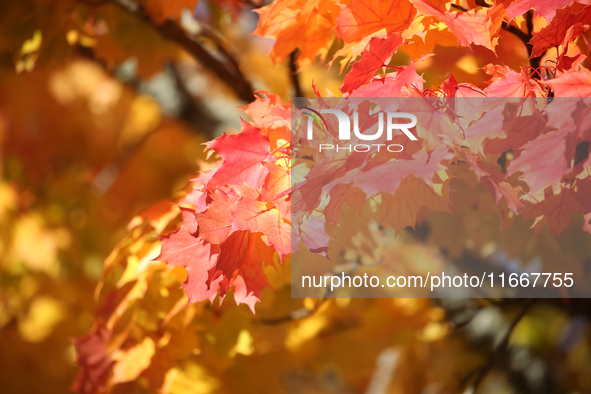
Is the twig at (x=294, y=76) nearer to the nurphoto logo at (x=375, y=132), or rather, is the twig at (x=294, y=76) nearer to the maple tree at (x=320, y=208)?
the maple tree at (x=320, y=208)

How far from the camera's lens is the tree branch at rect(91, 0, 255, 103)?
881 millimetres

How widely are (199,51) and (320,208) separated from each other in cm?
55

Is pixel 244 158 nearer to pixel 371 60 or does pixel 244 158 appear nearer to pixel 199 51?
pixel 371 60

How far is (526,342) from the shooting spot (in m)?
1.18

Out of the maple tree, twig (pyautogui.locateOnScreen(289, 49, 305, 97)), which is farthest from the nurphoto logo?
twig (pyautogui.locateOnScreen(289, 49, 305, 97))

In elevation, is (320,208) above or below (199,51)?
below

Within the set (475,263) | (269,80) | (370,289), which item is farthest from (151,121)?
(475,263)

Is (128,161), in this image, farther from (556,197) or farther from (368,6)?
(556,197)

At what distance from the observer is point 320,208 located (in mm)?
528

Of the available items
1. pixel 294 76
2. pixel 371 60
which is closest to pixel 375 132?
pixel 371 60

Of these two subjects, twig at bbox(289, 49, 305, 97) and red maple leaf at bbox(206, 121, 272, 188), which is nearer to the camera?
red maple leaf at bbox(206, 121, 272, 188)

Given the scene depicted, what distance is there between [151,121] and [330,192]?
2.00 m

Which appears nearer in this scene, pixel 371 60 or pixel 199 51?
pixel 371 60

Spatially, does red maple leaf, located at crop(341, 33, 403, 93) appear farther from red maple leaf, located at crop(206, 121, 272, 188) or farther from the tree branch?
the tree branch
